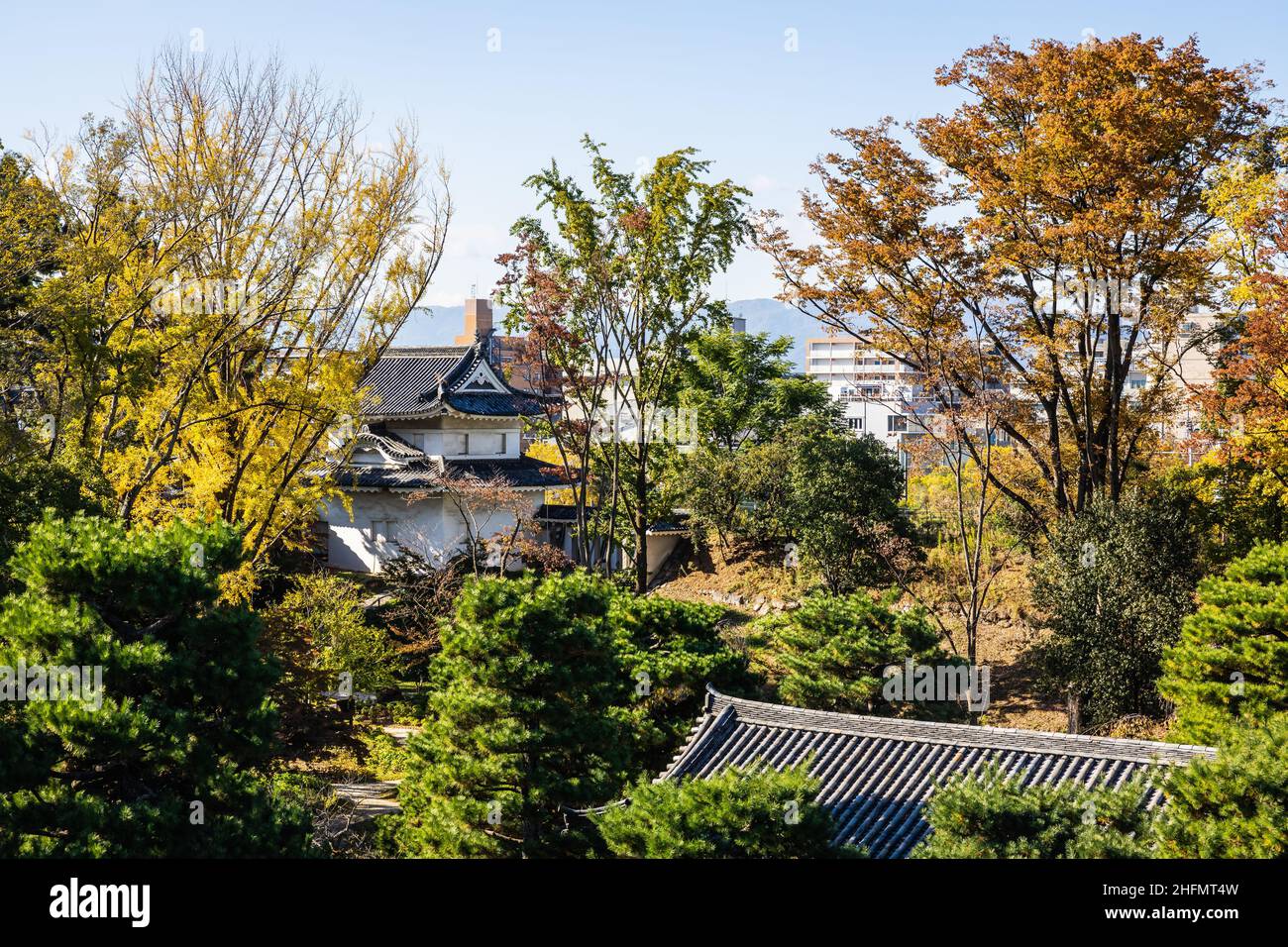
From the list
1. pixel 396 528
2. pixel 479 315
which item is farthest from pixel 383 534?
pixel 479 315

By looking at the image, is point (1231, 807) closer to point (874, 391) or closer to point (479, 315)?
point (874, 391)

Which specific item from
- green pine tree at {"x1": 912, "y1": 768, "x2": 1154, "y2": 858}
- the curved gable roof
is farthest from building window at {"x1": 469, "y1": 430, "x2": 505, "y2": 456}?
green pine tree at {"x1": 912, "y1": 768, "x2": 1154, "y2": 858}

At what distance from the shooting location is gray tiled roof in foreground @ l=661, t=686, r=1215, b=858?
11109mm

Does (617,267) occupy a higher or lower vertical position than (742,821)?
Answer: higher

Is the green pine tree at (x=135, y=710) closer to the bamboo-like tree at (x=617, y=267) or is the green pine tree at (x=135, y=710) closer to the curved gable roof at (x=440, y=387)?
the bamboo-like tree at (x=617, y=267)

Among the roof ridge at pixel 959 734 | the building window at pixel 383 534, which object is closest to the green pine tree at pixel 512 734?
the roof ridge at pixel 959 734

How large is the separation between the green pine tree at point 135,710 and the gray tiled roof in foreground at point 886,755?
4.15 meters

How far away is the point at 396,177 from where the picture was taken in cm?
1844

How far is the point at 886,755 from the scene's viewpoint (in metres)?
12.3

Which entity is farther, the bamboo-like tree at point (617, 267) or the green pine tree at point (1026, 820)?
the bamboo-like tree at point (617, 267)

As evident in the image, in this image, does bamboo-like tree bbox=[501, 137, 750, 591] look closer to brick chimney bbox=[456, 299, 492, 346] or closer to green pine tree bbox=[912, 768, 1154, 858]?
green pine tree bbox=[912, 768, 1154, 858]

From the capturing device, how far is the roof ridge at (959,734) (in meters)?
11.3

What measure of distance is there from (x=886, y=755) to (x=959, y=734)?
0.82m
